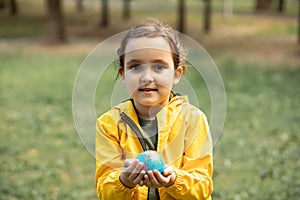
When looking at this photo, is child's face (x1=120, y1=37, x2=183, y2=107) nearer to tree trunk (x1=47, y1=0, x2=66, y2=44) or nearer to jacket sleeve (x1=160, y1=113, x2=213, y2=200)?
jacket sleeve (x1=160, y1=113, x2=213, y2=200)

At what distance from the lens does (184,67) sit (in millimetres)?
2514

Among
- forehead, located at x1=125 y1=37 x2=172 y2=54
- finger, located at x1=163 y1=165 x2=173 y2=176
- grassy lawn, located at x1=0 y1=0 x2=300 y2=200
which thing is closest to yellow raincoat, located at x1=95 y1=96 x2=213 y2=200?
finger, located at x1=163 y1=165 x2=173 y2=176

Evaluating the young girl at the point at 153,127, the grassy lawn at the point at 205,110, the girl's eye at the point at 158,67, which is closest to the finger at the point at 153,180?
the young girl at the point at 153,127

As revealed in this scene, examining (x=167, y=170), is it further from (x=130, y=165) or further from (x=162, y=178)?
(x=130, y=165)

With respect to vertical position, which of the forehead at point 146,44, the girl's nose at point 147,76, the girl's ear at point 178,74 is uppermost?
the forehead at point 146,44

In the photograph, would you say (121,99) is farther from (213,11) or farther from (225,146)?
(213,11)

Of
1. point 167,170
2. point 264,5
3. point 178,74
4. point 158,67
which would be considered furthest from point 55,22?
point 167,170

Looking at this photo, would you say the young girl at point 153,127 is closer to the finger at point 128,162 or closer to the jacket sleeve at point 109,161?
the jacket sleeve at point 109,161

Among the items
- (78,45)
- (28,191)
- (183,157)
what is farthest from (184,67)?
(78,45)

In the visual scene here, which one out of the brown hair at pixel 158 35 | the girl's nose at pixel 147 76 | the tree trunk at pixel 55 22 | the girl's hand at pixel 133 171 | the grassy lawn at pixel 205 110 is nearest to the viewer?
the girl's hand at pixel 133 171

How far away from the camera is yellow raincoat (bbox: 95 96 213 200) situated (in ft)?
7.60

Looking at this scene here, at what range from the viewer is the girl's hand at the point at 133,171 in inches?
81.8

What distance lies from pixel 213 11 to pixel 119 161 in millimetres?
29847

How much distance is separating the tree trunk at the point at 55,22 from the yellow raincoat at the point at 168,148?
1686cm
